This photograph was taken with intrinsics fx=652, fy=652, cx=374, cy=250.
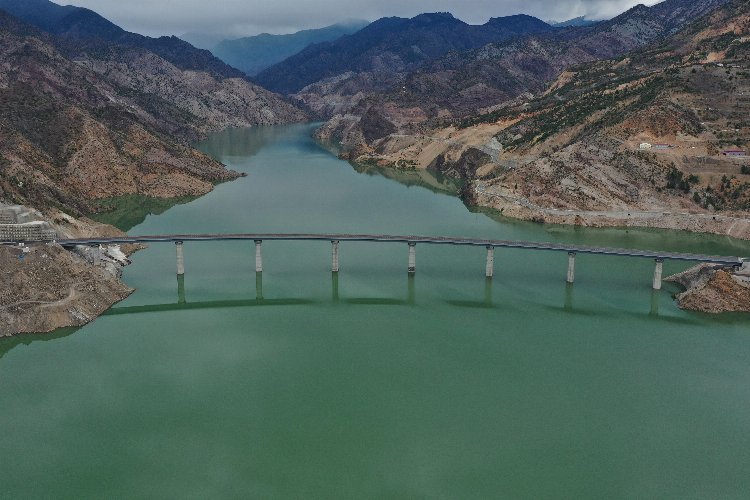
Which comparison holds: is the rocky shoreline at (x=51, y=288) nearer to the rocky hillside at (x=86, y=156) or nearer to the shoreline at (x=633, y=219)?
the rocky hillside at (x=86, y=156)

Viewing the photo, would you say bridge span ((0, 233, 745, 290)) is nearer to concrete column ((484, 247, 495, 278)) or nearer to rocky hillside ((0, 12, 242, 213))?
concrete column ((484, 247, 495, 278))

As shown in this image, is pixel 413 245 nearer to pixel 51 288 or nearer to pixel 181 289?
pixel 181 289

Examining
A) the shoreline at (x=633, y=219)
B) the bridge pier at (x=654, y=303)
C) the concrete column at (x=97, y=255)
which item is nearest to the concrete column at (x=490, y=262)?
the bridge pier at (x=654, y=303)

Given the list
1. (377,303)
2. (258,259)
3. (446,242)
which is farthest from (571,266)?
(258,259)

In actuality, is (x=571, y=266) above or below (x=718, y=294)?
above

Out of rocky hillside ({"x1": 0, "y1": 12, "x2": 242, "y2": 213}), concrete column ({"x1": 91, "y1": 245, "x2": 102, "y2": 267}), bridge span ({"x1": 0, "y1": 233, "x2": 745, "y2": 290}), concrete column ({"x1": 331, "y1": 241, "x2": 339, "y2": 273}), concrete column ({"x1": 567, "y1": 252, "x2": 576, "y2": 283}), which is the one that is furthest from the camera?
rocky hillside ({"x1": 0, "y1": 12, "x2": 242, "y2": 213})

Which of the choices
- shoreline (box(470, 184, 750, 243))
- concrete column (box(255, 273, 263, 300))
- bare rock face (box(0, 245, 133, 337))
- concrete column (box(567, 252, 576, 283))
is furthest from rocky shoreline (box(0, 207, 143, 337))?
shoreline (box(470, 184, 750, 243))
